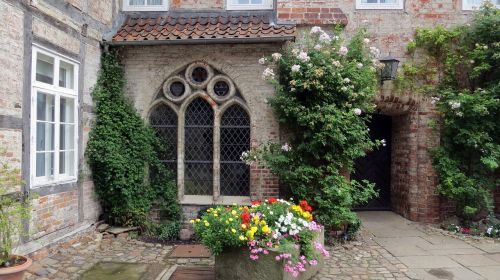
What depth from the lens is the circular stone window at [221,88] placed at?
7.88m

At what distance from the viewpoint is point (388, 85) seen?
8070 millimetres

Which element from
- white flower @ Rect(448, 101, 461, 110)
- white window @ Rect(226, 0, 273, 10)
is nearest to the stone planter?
white flower @ Rect(448, 101, 461, 110)

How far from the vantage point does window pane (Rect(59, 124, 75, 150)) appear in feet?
21.9

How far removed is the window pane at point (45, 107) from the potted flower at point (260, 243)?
3004 mm

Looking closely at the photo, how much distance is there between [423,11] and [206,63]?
4588 millimetres

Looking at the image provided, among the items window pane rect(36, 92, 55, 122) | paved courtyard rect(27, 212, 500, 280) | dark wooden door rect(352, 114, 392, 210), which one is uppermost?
window pane rect(36, 92, 55, 122)

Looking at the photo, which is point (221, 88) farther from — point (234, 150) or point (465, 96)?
point (465, 96)

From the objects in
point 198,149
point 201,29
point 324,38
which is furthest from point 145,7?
point 324,38

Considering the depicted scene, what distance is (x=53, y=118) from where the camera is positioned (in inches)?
249

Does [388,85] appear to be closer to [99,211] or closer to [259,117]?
[259,117]

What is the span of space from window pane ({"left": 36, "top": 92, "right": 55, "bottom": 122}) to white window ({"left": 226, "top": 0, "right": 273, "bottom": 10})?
4.08m

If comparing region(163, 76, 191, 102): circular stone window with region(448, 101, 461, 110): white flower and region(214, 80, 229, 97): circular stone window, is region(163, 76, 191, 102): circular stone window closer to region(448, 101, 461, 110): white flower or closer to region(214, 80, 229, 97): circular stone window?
region(214, 80, 229, 97): circular stone window

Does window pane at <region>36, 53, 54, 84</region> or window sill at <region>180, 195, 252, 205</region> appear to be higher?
window pane at <region>36, 53, 54, 84</region>

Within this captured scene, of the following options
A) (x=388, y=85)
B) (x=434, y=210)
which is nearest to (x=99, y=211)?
(x=388, y=85)
